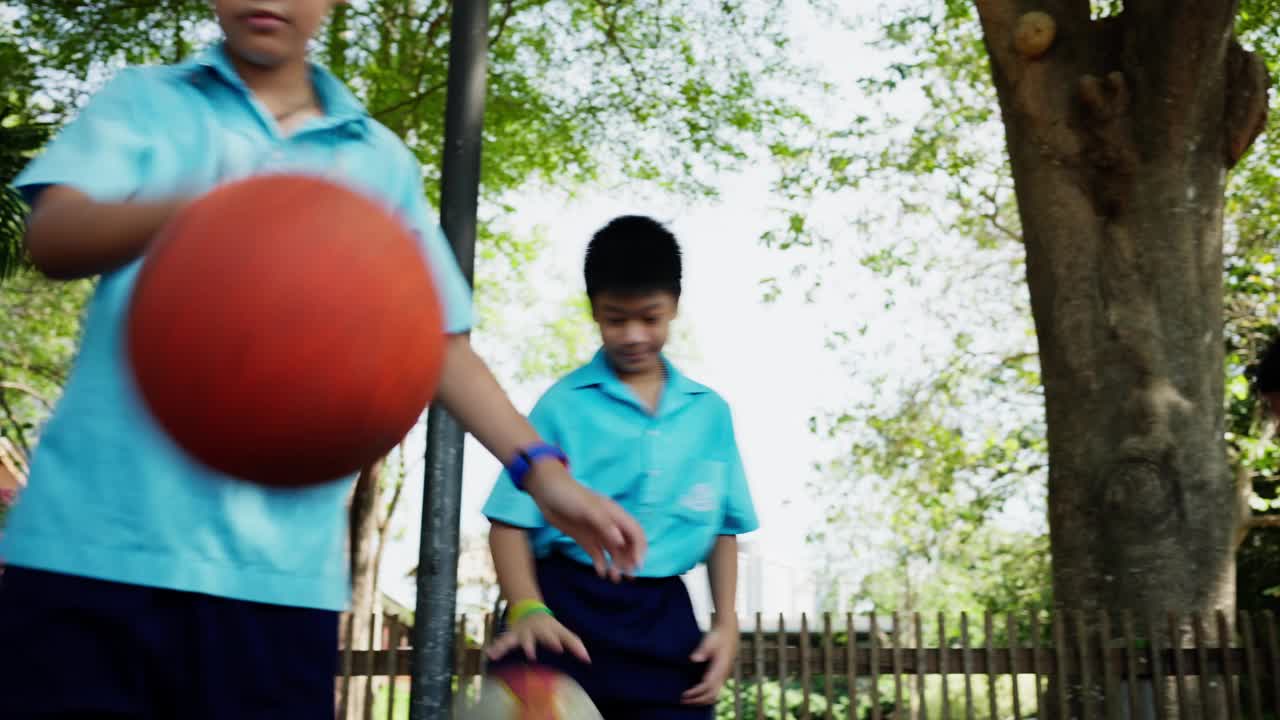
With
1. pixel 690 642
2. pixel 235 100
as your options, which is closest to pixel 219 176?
pixel 235 100

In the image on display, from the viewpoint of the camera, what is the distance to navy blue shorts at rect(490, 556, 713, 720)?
120 inches

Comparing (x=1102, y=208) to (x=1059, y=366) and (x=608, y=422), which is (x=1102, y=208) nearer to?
(x=1059, y=366)

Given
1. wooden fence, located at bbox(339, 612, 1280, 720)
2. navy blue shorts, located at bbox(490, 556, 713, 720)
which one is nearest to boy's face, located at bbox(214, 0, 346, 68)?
navy blue shorts, located at bbox(490, 556, 713, 720)

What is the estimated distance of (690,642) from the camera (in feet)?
10.3

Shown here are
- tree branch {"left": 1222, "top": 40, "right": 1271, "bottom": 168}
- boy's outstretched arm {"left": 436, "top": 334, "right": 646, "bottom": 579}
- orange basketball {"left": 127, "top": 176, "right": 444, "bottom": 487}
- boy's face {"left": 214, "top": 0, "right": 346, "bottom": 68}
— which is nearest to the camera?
orange basketball {"left": 127, "top": 176, "right": 444, "bottom": 487}

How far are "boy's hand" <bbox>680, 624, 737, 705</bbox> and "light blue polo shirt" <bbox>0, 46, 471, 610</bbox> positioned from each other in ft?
4.78

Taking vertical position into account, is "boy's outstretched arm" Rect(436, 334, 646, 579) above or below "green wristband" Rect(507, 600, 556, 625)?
above

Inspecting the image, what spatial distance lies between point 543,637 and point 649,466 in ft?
1.76

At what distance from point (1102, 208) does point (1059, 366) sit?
1.06m

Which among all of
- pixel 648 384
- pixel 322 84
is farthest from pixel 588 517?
pixel 648 384

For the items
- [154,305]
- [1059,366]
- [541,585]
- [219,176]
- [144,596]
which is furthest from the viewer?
[1059,366]

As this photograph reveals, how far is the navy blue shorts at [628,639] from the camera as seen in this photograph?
3043 millimetres

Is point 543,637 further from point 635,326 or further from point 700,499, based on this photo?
point 635,326

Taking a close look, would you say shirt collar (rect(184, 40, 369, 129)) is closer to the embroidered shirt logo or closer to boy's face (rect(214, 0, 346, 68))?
boy's face (rect(214, 0, 346, 68))
